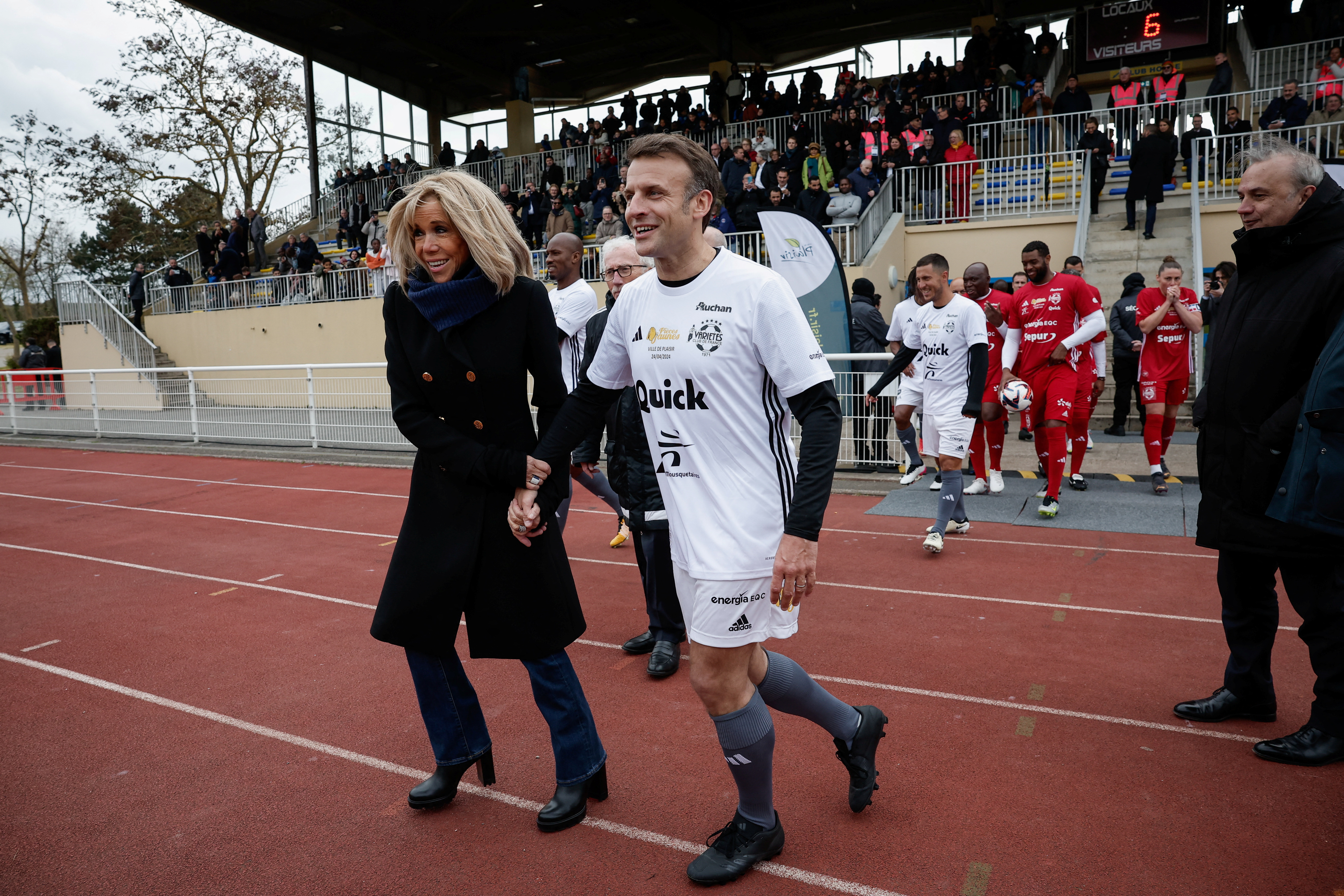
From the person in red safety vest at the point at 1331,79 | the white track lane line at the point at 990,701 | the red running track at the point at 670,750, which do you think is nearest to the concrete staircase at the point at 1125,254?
the person in red safety vest at the point at 1331,79

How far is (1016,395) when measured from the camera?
23.9ft

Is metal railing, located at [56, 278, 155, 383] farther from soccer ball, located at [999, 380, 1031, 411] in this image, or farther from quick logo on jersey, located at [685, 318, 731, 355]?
quick logo on jersey, located at [685, 318, 731, 355]

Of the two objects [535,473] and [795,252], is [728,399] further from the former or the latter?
[795,252]

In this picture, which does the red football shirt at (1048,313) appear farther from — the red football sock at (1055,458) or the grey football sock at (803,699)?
the grey football sock at (803,699)

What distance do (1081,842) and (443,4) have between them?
27.6 metres

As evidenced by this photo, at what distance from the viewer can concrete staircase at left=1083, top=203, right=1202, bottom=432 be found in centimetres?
1266

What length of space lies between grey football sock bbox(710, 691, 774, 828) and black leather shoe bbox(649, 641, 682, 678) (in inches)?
62.7

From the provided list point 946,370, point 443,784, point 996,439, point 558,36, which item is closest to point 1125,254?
point 996,439

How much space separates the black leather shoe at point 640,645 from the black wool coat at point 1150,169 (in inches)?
484

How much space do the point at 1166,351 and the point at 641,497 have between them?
20.1ft

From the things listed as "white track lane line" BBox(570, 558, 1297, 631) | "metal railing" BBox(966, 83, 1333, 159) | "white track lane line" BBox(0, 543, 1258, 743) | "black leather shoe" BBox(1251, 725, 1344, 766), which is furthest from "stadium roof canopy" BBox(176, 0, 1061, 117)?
"black leather shoe" BBox(1251, 725, 1344, 766)

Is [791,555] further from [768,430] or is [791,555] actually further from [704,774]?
[704,774]

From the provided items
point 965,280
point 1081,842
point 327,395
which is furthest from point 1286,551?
point 327,395

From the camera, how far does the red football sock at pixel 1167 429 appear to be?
8.01 m
